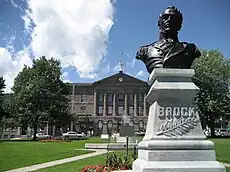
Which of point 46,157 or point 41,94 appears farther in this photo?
point 41,94

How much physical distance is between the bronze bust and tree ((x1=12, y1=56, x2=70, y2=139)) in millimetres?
39742

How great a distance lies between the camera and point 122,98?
93812 millimetres

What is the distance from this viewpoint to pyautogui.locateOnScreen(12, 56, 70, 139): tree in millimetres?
45406

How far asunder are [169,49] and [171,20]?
79 cm

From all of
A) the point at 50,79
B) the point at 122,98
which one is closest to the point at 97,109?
the point at 122,98

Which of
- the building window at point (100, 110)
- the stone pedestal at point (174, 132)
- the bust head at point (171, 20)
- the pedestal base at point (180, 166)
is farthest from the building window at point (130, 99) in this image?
the pedestal base at point (180, 166)

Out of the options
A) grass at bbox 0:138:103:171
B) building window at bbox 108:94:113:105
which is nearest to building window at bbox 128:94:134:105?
building window at bbox 108:94:113:105

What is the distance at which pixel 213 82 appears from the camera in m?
42.4

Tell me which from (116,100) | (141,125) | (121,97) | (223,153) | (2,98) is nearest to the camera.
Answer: (223,153)

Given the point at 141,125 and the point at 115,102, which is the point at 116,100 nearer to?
the point at 115,102

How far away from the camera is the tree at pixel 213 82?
41750mm

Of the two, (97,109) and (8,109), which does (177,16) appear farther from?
(97,109)

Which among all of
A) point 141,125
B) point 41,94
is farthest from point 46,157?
point 141,125

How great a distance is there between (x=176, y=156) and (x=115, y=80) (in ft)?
285
